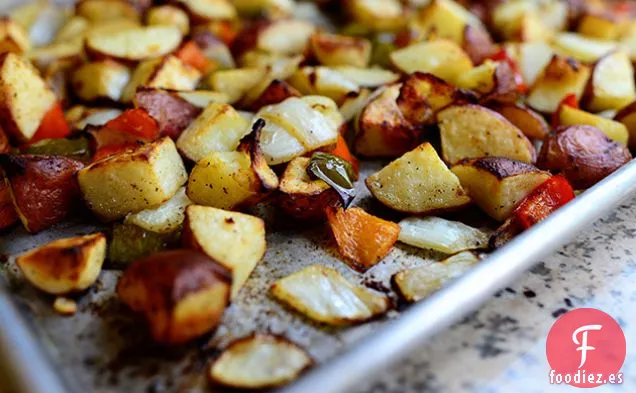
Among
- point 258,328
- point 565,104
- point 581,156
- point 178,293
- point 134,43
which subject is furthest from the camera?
point 134,43

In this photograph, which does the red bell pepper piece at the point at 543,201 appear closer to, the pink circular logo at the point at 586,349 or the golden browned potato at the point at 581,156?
the golden browned potato at the point at 581,156

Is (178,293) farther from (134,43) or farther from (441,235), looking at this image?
(134,43)

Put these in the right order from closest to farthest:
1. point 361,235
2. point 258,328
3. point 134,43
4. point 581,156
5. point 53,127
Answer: point 258,328
point 361,235
point 581,156
point 53,127
point 134,43

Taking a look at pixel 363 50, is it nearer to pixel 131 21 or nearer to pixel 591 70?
pixel 591 70

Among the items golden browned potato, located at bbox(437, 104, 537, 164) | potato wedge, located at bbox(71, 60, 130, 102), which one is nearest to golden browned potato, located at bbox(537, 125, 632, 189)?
golden browned potato, located at bbox(437, 104, 537, 164)

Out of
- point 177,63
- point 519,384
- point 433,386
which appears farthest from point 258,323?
point 177,63

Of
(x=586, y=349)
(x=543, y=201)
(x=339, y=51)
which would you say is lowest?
(x=586, y=349)

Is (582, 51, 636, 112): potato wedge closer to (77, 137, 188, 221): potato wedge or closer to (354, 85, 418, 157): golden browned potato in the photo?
(354, 85, 418, 157): golden browned potato

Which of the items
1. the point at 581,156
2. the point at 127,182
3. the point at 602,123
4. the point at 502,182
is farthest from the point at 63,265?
the point at 602,123
